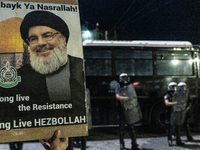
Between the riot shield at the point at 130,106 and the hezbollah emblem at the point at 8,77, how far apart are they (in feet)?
14.7

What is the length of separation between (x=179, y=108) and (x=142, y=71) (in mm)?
2269

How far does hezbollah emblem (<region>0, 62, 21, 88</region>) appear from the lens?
1.46 metres

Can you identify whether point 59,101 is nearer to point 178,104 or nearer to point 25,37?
point 25,37

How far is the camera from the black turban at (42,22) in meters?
1.53

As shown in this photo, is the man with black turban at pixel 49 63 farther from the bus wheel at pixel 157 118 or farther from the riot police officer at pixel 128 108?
the bus wheel at pixel 157 118

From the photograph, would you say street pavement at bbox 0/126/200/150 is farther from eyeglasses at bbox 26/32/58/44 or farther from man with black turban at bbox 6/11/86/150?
eyeglasses at bbox 26/32/58/44

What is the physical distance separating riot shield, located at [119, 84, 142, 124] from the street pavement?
2.93 feet

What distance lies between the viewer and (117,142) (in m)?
6.62

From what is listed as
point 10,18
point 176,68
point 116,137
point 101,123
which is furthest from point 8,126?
point 176,68

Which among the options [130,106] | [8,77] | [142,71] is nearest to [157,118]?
[142,71]

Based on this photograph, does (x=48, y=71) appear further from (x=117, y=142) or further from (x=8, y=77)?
(x=117, y=142)

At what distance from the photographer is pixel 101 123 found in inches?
312

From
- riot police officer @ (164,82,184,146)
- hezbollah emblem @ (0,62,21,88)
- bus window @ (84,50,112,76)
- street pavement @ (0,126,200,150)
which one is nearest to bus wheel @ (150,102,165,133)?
street pavement @ (0,126,200,150)

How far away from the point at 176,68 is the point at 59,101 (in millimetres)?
7450
